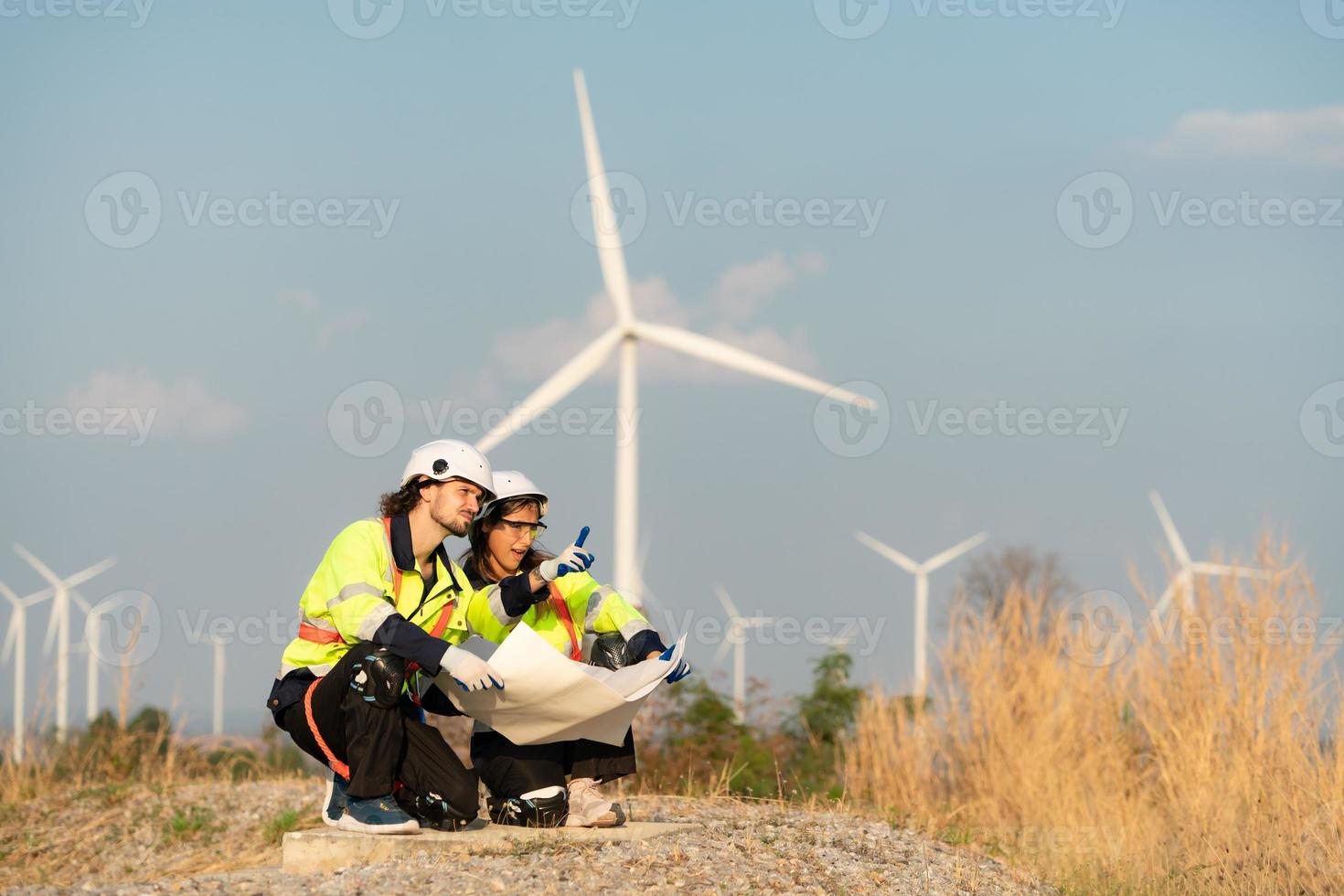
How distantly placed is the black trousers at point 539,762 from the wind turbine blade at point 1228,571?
5.73m

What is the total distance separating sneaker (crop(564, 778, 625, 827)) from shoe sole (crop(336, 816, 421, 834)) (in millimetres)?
854

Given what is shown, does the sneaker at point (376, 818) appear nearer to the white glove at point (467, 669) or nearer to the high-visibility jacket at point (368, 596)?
the high-visibility jacket at point (368, 596)

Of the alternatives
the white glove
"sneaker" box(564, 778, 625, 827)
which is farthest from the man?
"sneaker" box(564, 778, 625, 827)

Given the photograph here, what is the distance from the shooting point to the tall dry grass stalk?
918 cm

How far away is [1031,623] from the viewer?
44.7ft

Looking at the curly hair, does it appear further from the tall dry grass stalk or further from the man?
the tall dry grass stalk

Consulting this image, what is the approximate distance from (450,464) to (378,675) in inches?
42.2

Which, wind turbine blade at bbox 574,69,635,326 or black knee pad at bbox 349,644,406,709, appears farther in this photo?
wind turbine blade at bbox 574,69,635,326

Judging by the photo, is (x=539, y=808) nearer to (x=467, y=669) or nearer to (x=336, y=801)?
(x=336, y=801)

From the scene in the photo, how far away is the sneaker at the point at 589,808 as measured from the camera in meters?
7.66

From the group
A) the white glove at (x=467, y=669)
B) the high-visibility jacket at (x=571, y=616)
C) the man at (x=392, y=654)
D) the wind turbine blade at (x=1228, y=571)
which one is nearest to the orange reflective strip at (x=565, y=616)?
the high-visibility jacket at (x=571, y=616)

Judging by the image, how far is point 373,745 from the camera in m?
7.10

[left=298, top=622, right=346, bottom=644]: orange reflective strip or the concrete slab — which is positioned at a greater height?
[left=298, top=622, right=346, bottom=644]: orange reflective strip

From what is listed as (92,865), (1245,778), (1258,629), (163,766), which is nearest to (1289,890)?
(1245,778)
